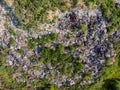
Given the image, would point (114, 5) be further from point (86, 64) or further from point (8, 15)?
point (8, 15)

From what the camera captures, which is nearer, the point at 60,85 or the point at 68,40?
the point at 68,40

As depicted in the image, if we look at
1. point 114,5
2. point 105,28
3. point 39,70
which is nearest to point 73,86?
point 39,70

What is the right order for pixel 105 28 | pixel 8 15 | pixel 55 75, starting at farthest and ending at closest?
pixel 55 75 → pixel 105 28 → pixel 8 15

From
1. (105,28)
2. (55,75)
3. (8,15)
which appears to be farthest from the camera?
(55,75)

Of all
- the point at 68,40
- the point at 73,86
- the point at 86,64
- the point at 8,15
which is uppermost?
the point at 8,15

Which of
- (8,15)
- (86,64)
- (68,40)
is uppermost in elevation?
(8,15)

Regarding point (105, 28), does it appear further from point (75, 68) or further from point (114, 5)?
point (75, 68)

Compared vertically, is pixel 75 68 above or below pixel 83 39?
below

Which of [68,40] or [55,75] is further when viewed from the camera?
[55,75]

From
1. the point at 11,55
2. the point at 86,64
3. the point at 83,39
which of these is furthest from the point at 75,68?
the point at 11,55
